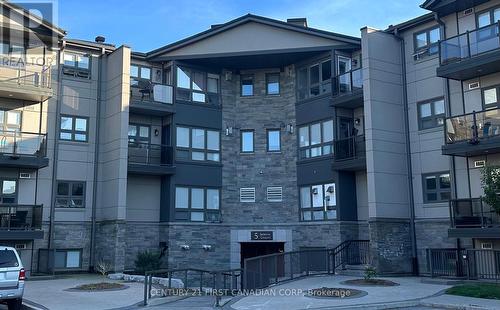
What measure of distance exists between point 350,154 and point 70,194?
13.5 metres

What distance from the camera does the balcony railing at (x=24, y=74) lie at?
24219mm

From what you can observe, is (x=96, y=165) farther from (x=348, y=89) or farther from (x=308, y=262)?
(x=348, y=89)

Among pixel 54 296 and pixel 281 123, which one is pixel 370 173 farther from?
pixel 54 296

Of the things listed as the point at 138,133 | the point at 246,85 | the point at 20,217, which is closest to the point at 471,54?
the point at 246,85

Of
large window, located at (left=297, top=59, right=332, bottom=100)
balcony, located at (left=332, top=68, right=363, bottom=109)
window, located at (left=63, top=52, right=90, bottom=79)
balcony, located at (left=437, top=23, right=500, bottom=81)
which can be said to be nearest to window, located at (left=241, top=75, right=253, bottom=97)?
large window, located at (left=297, top=59, right=332, bottom=100)

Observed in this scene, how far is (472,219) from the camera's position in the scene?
19.9 metres

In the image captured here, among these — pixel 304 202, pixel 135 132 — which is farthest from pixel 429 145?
pixel 135 132

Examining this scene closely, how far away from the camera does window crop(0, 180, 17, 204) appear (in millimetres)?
24141

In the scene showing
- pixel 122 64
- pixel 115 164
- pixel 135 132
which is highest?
pixel 122 64

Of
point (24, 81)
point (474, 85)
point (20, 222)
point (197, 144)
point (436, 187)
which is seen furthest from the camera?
point (197, 144)

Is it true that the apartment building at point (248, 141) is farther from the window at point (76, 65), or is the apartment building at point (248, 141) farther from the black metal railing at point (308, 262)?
the black metal railing at point (308, 262)

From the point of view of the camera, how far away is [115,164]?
84.4ft

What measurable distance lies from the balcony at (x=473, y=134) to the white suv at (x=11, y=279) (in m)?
15.7

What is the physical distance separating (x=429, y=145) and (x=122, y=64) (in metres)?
14.8
